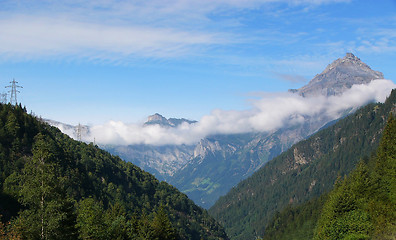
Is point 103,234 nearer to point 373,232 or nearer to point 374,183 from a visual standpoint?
point 373,232

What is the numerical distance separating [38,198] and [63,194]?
5.75 meters

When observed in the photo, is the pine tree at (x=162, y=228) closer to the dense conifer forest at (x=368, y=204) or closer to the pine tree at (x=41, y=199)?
the dense conifer forest at (x=368, y=204)

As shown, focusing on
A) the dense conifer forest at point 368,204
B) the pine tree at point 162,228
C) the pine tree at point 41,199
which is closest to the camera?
the pine tree at point 41,199

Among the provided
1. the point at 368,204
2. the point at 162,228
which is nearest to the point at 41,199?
the point at 162,228

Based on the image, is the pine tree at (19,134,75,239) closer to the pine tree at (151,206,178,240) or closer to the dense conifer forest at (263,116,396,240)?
the dense conifer forest at (263,116,396,240)

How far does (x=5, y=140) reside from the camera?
17862 centimetres

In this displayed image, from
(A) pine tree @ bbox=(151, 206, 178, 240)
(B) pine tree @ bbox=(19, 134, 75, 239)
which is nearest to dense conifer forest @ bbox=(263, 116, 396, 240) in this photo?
(A) pine tree @ bbox=(151, 206, 178, 240)

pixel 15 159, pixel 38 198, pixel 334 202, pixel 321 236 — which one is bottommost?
pixel 321 236

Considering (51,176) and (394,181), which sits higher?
(51,176)

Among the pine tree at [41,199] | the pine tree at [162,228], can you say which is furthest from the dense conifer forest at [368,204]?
the pine tree at [41,199]

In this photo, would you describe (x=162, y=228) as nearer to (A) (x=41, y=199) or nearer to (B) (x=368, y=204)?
(B) (x=368, y=204)

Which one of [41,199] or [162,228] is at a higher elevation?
[41,199]

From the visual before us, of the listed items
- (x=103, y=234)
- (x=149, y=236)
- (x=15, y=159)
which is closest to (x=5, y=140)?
(x=15, y=159)

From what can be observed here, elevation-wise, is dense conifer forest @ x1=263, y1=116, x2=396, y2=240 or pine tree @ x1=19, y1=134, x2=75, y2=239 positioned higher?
pine tree @ x1=19, y1=134, x2=75, y2=239
